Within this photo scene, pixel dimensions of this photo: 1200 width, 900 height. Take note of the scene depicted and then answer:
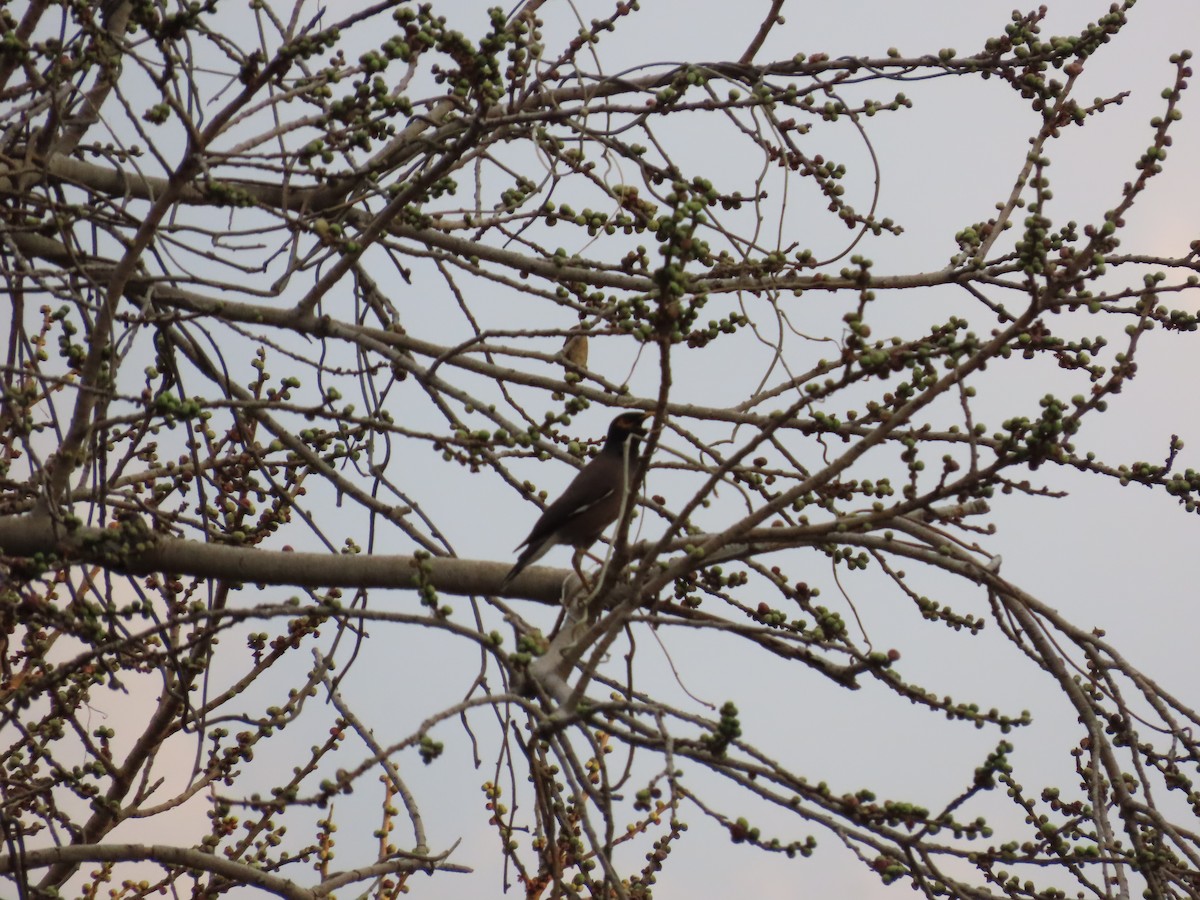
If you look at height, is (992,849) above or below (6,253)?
below

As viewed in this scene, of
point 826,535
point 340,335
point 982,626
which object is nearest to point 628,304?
point 340,335

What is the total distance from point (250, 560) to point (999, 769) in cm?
275

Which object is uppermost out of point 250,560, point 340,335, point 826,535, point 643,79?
point 643,79

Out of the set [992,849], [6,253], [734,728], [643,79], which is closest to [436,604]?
[734,728]

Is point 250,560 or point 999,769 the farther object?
point 250,560

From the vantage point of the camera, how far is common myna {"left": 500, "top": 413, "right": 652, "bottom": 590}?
19.4 feet

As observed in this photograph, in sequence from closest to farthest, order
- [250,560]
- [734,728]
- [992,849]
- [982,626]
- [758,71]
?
[734,728]
[992,849]
[250,560]
[982,626]
[758,71]

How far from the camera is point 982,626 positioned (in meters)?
5.13

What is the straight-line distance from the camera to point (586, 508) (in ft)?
20.6

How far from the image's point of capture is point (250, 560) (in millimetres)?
4809

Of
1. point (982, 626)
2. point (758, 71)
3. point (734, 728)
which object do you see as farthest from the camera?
point (758, 71)

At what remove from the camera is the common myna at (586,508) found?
5.91 metres

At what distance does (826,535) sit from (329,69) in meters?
2.96

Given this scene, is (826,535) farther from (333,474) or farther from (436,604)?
(333,474)
